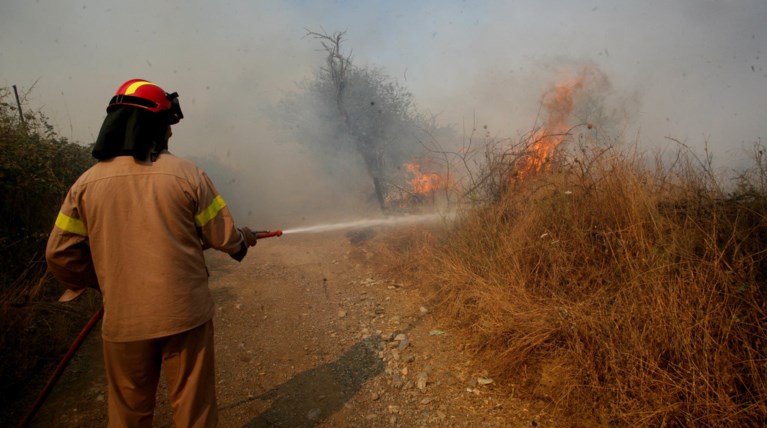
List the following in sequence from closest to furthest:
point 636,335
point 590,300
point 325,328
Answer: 1. point 636,335
2. point 590,300
3. point 325,328

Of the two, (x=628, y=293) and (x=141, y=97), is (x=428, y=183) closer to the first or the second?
(x=628, y=293)

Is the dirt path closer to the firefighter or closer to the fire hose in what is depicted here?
the fire hose

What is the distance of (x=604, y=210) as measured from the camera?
137 inches

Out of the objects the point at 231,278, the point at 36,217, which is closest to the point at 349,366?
the point at 231,278

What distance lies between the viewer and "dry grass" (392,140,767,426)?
2.14 meters

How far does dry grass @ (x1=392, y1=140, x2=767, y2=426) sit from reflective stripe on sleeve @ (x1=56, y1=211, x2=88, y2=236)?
2.87 meters

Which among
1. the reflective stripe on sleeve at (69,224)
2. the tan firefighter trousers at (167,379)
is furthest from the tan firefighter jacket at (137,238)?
the tan firefighter trousers at (167,379)

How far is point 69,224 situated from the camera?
6.07 feet

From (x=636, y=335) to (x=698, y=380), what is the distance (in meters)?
0.35

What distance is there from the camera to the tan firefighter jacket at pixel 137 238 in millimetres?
1789

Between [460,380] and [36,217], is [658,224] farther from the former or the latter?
[36,217]

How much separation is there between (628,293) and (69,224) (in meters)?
3.42

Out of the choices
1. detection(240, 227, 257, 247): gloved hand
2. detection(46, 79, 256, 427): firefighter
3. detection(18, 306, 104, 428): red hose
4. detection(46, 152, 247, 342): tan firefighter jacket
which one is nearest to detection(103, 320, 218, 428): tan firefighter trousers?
detection(46, 79, 256, 427): firefighter

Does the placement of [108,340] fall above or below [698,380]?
above
